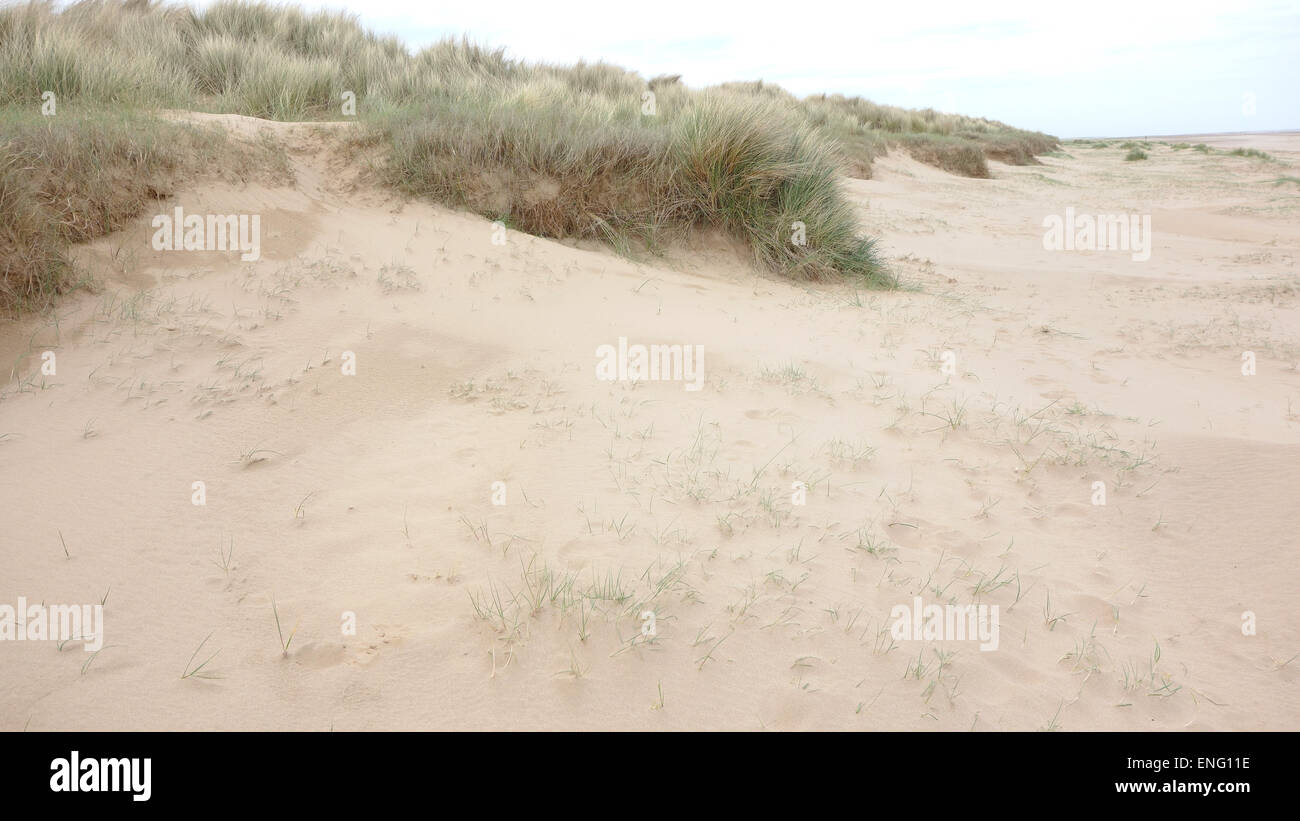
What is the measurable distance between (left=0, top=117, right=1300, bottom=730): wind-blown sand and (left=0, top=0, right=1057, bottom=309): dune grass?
0.37 metres

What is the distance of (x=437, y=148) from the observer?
580 centimetres

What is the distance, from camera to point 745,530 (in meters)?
2.77

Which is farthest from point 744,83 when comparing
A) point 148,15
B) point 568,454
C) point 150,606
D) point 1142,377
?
point 150,606

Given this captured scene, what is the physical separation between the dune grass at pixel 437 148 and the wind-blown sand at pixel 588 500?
37cm

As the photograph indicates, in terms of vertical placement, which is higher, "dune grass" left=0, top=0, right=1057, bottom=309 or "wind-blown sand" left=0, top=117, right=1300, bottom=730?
"dune grass" left=0, top=0, right=1057, bottom=309

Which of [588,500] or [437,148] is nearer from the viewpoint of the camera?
[588,500]

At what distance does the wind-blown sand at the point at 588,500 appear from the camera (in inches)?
82.6

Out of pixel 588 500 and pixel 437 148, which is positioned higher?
pixel 437 148

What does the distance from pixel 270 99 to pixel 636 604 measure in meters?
6.96

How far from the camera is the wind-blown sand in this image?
82.6 inches

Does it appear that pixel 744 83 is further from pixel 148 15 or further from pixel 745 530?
pixel 745 530

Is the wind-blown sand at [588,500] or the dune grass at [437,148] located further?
the dune grass at [437,148]

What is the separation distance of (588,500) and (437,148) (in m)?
4.05

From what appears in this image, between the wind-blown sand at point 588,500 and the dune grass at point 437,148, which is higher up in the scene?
the dune grass at point 437,148
